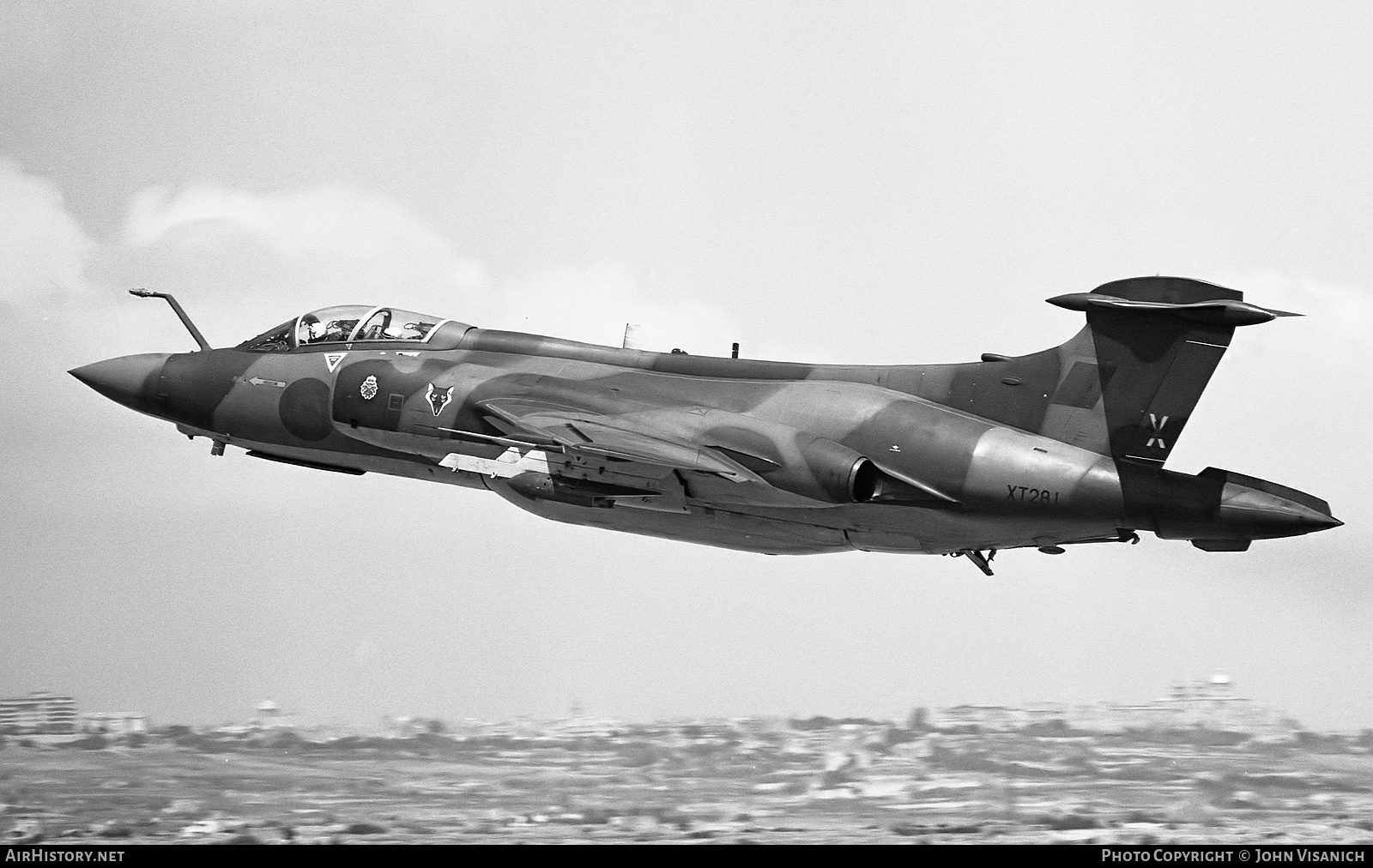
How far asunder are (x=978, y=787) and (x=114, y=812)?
13.4 meters

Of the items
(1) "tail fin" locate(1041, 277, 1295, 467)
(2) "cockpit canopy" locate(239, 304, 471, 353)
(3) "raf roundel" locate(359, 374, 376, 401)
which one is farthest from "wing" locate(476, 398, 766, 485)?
(1) "tail fin" locate(1041, 277, 1295, 467)

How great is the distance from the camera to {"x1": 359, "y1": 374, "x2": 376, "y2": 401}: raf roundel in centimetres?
1642

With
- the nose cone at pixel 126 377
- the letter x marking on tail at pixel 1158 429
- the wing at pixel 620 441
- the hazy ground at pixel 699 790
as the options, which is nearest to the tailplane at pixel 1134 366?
the letter x marking on tail at pixel 1158 429

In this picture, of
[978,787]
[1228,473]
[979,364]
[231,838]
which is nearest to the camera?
[1228,473]

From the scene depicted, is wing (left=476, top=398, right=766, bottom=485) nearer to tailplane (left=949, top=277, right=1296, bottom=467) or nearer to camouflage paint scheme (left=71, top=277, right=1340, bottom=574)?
camouflage paint scheme (left=71, top=277, right=1340, bottom=574)

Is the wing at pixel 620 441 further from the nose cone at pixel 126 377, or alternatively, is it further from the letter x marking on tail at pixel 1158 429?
the nose cone at pixel 126 377

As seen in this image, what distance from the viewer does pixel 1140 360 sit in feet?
44.6

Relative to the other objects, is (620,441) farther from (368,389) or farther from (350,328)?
(350,328)

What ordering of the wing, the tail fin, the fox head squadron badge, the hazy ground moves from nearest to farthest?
the tail fin < the wing < the fox head squadron badge < the hazy ground

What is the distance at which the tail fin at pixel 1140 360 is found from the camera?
13.2 m

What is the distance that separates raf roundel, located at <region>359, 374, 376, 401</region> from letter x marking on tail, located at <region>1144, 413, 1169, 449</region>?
28.0ft

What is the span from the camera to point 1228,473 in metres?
13.4

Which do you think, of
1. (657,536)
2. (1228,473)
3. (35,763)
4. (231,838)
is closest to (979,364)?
(1228,473)
